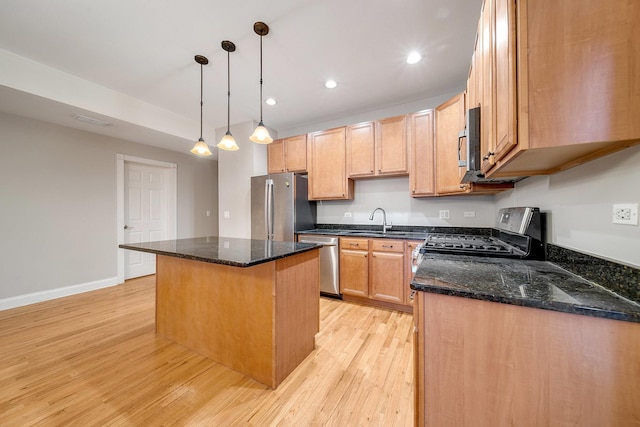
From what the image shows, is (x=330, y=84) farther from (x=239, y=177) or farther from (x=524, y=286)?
(x=524, y=286)

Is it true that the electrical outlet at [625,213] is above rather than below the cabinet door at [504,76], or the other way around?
below

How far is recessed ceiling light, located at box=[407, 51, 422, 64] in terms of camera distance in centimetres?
229

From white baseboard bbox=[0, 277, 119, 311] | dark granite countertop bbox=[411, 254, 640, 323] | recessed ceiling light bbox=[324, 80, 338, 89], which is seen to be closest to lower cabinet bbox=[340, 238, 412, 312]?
dark granite countertop bbox=[411, 254, 640, 323]

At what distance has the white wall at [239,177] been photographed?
12.7 ft

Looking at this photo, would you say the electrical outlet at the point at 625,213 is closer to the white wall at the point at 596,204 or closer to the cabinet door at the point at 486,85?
the white wall at the point at 596,204

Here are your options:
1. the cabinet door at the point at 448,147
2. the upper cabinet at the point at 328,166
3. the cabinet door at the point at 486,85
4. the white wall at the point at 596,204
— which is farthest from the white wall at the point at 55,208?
the white wall at the point at 596,204

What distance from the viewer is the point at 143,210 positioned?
4.25 meters

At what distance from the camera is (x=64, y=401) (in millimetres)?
1480

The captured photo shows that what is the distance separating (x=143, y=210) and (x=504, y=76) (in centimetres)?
522

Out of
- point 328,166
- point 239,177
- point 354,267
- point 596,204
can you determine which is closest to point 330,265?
point 354,267

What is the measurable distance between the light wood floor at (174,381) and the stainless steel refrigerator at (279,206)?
147cm

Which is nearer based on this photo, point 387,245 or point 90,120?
point 387,245

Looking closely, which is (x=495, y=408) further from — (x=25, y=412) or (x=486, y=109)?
(x=25, y=412)

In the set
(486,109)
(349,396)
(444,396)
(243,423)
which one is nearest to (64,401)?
(243,423)
